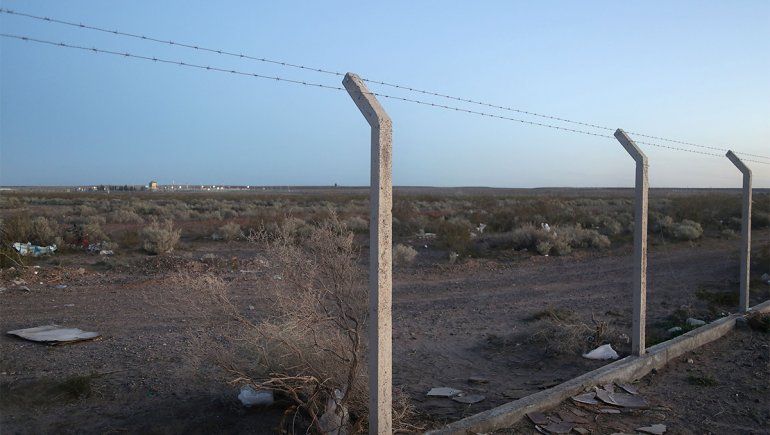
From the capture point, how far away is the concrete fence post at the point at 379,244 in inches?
172

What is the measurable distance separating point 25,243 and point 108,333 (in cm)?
1067

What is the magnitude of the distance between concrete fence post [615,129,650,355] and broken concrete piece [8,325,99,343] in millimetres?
6722

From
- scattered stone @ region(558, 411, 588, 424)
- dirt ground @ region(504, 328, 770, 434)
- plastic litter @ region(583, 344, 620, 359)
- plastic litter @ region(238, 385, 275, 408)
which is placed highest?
plastic litter @ region(238, 385, 275, 408)

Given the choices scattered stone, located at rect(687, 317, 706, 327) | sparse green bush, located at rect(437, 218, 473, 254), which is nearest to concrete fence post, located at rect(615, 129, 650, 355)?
scattered stone, located at rect(687, 317, 706, 327)

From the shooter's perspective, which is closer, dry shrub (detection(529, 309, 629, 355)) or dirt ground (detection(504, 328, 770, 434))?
dirt ground (detection(504, 328, 770, 434))

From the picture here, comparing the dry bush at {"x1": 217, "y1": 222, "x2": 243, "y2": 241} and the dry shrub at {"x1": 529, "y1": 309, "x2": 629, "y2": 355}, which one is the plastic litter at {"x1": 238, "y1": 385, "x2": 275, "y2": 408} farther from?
the dry bush at {"x1": 217, "y1": 222, "x2": 243, "y2": 241}

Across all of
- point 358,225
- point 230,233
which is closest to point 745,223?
point 230,233

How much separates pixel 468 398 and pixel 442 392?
29cm

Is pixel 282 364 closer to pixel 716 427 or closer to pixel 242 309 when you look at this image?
pixel 716 427

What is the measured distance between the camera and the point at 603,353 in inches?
306

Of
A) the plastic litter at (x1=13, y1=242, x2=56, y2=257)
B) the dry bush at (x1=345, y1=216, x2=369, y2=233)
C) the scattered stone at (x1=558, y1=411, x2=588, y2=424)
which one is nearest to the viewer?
the scattered stone at (x1=558, y1=411, x2=588, y2=424)

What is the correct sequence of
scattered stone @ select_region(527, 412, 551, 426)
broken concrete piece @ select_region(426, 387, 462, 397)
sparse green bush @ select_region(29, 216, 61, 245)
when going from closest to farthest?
1. scattered stone @ select_region(527, 412, 551, 426)
2. broken concrete piece @ select_region(426, 387, 462, 397)
3. sparse green bush @ select_region(29, 216, 61, 245)

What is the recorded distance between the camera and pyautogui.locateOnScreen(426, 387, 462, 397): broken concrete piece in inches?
250

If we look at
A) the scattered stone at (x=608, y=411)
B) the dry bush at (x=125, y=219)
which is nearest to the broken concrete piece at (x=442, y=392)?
the scattered stone at (x=608, y=411)
